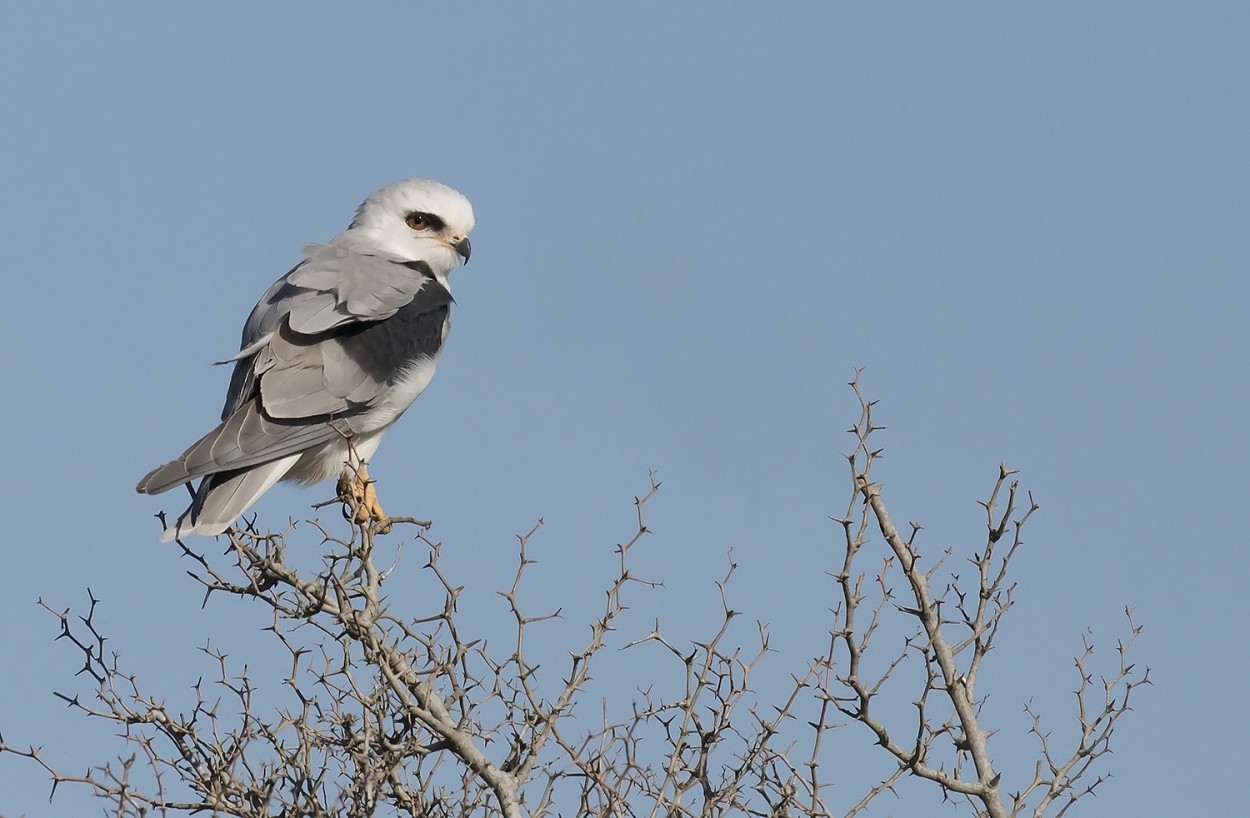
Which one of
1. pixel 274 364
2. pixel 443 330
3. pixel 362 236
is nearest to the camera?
pixel 274 364

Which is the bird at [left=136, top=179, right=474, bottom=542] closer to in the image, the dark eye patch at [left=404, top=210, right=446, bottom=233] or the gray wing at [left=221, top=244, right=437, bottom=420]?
the gray wing at [left=221, top=244, right=437, bottom=420]

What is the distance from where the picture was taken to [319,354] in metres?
5.04

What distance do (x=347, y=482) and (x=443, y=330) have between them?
72cm

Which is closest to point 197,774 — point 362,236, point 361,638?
point 361,638

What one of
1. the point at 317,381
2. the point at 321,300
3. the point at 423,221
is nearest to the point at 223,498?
the point at 317,381

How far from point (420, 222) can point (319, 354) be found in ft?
4.16

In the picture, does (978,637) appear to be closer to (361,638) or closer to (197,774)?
(361,638)

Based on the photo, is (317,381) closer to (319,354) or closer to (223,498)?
(319,354)

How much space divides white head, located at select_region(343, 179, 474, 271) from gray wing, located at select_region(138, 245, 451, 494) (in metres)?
0.58

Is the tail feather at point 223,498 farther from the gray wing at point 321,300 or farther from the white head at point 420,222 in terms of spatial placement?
the white head at point 420,222

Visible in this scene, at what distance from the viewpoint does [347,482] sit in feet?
16.8

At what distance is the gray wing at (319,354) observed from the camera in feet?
15.6

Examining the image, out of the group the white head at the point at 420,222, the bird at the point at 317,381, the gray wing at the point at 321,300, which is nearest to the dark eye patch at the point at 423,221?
the white head at the point at 420,222

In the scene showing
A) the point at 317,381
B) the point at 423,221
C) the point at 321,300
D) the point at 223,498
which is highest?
the point at 423,221
